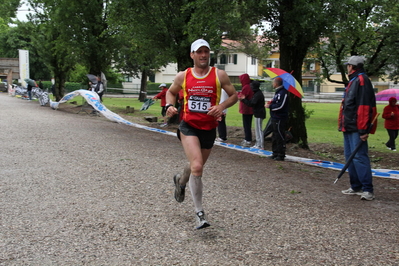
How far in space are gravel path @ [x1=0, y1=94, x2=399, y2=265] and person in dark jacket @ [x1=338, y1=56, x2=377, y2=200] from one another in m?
0.38

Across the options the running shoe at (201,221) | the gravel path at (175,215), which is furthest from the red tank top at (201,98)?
the gravel path at (175,215)

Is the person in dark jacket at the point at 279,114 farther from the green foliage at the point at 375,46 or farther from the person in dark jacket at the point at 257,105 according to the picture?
the green foliage at the point at 375,46

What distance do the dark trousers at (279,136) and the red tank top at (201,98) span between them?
5.14 metres

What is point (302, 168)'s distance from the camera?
9555 millimetres

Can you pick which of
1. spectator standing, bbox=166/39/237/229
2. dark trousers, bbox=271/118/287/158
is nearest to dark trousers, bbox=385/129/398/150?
dark trousers, bbox=271/118/287/158

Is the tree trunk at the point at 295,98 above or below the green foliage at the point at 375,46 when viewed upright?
below

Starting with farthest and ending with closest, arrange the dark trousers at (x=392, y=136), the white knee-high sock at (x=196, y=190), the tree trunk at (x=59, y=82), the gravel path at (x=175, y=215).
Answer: the tree trunk at (x=59, y=82)
the dark trousers at (x=392, y=136)
the white knee-high sock at (x=196, y=190)
the gravel path at (x=175, y=215)

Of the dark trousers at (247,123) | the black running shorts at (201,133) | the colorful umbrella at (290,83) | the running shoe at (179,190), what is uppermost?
the colorful umbrella at (290,83)

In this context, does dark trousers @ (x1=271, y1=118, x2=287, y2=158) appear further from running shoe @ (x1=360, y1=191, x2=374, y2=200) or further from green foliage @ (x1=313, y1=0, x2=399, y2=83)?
green foliage @ (x1=313, y1=0, x2=399, y2=83)

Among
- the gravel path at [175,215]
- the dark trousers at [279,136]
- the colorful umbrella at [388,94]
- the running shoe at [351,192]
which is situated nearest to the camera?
the gravel path at [175,215]

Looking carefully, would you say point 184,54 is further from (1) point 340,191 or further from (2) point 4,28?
(2) point 4,28

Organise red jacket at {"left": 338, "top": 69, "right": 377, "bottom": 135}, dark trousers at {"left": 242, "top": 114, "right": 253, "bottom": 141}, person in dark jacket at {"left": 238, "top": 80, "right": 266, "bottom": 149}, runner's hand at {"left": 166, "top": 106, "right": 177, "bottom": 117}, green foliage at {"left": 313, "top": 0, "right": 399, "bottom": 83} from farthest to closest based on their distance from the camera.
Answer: green foliage at {"left": 313, "top": 0, "right": 399, "bottom": 83} → dark trousers at {"left": 242, "top": 114, "right": 253, "bottom": 141} → person in dark jacket at {"left": 238, "top": 80, "right": 266, "bottom": 149} → red jacket at {"left": 338, "top": 69, "right": 377, "bottom": 135} → runner's hand at {"left": 166, "top": 106, "right": 177, "bottom": 117}

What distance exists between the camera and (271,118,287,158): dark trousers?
33.2 feet

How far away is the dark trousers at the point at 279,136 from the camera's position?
10.1 meters
